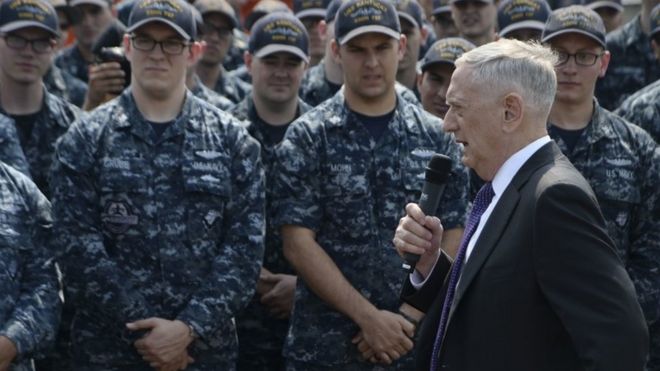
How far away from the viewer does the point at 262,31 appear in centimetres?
715

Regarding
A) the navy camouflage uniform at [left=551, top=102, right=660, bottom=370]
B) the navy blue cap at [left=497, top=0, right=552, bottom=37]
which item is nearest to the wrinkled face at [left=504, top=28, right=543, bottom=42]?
the navy blue cap at [left=497, top=0, right=552, bottom=37]

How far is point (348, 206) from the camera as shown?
558cm

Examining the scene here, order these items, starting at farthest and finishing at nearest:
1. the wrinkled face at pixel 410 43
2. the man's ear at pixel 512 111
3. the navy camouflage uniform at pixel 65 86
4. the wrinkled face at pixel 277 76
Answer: the navy camouflage uniform at pixel 65 86 < the wrinkled face at pixel 410 43 < the wrinkled face at pixel 277 76 < the man's ear at pixel 512 111

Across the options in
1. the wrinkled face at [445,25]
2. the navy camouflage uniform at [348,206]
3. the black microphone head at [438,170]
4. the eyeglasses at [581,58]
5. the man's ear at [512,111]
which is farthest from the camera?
the wrinkled face at [445,25]

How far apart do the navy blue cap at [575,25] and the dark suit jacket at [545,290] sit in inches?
113

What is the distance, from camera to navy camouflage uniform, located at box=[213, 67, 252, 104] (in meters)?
8.43

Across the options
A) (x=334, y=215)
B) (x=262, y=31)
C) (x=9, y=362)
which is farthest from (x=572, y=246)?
(x=262, y=31)

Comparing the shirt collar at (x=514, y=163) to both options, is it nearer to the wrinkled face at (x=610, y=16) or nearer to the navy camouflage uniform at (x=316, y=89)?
the navy camouflage uniform at (x=316, y=89)

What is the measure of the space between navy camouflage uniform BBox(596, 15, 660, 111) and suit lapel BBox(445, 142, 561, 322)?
4890 mm

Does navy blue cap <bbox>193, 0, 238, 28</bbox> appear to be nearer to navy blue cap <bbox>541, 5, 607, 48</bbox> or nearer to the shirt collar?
navy blue cap <bbox>541, 5, 607, 48</bbox>

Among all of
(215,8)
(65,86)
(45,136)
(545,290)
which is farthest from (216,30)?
(545,290)

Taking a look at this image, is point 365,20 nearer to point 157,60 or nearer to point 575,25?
point 157,60

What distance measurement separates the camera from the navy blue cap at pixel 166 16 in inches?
224

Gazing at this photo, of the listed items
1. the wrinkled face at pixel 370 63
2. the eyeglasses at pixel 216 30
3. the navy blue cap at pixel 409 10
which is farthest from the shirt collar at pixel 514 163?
the eyeglasses at pixel 216 30
